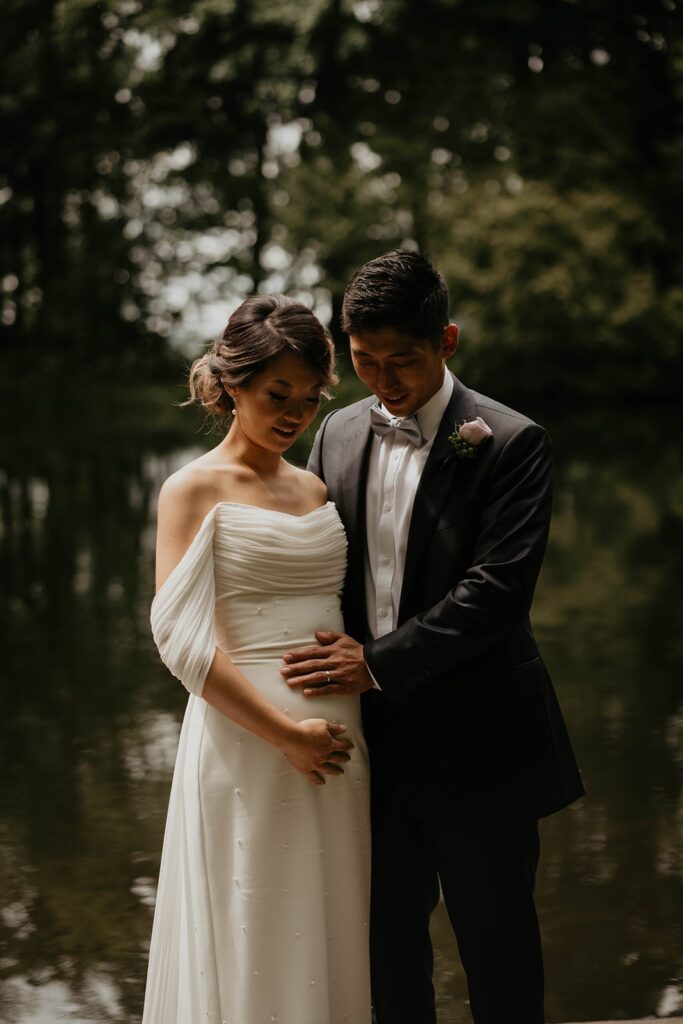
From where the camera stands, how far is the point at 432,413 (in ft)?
9.82

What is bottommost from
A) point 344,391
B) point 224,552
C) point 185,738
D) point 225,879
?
point 344,391

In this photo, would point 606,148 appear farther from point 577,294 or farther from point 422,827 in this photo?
point 422,827

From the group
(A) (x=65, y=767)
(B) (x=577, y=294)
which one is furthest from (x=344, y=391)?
(A) (x=65, y=767)

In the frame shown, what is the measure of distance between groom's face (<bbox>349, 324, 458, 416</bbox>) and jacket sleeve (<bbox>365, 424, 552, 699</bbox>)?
24cm

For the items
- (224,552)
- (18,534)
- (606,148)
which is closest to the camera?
(224,552)

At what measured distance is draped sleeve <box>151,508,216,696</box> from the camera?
272cm

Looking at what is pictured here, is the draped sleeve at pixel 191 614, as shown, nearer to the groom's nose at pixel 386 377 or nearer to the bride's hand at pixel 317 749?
the bride's hand at pixel 317 749

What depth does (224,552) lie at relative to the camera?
2795mm

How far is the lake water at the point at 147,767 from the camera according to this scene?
402 centimetres

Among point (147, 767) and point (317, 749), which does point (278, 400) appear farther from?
point (147, 767)

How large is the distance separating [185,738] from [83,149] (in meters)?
27.5

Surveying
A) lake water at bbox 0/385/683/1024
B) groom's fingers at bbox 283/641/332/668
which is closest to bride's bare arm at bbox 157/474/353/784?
groom's fingers at bbox 283/641/332/668

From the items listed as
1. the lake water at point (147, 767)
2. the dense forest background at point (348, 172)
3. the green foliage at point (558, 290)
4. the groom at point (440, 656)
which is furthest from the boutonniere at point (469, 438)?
the green foliage at point (558, 290)

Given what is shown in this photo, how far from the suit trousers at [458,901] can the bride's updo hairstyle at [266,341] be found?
0.98m
